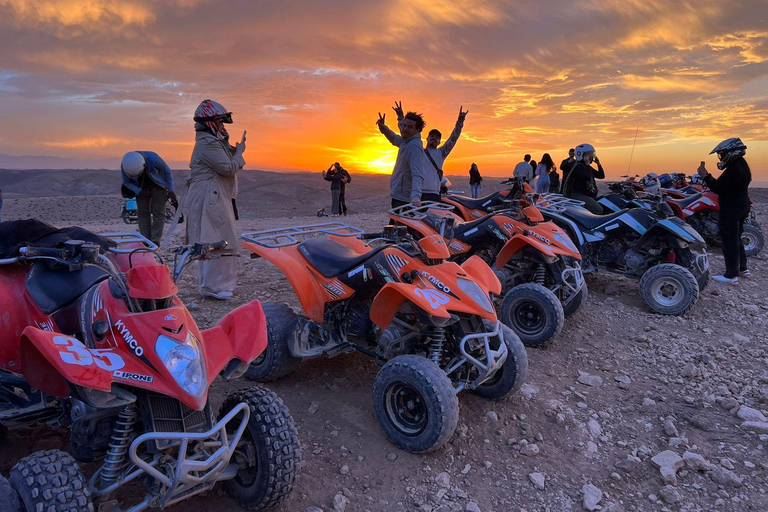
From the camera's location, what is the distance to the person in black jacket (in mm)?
7223

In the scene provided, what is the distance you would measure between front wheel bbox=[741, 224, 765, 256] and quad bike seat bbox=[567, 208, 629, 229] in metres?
4.84

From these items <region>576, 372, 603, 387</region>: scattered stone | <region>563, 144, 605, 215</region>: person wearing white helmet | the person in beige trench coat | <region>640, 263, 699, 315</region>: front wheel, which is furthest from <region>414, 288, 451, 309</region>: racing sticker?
<region>563, 144, 605, 215</region>: person wearing white helmet

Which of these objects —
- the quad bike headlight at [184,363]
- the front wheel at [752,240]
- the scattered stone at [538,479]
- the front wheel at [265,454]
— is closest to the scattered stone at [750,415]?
the scattered stone at [538,479]

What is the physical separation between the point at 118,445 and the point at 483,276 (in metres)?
2.63

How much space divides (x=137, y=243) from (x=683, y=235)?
243 inches

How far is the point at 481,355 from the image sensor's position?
11.5ft

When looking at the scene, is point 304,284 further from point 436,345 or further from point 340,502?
point 340,502

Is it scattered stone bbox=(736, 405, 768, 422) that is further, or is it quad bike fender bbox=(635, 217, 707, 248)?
quad bike fender bbox=(635, 217, 707, 248)

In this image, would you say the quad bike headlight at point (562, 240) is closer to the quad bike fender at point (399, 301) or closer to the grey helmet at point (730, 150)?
the quad bike fender at point (399, 301)

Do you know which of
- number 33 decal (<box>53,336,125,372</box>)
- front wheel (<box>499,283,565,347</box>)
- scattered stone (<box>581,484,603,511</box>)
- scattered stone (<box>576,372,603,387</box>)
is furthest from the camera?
front wheel (<box>499,283,565,347</box>)

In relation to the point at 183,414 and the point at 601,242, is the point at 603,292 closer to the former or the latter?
the point at 601,242

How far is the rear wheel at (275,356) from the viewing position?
3.91m

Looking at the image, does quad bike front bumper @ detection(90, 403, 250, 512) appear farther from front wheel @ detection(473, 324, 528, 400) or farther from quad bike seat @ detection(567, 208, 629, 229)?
quad bike seat @ detection(567, 208, 629, 229)

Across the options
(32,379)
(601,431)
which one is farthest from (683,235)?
(32,379)
